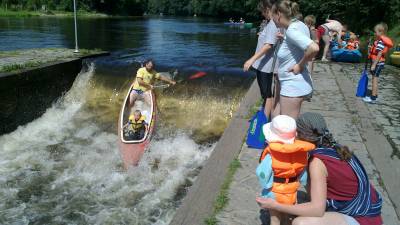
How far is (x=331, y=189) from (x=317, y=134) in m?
0.40

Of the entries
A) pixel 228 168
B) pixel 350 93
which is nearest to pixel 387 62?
pixel 350 93

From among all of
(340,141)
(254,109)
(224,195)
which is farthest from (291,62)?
(254,109)

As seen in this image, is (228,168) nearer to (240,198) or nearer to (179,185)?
(240,198)

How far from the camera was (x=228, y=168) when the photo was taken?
499 centimetres

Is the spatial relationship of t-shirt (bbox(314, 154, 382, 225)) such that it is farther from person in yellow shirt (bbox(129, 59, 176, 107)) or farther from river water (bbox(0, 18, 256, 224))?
person in yellow shirt (bbox(129, 59, 176, 107))

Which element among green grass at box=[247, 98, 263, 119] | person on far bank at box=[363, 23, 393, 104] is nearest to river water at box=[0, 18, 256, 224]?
green grass at box=[247, 98, 263, 119]

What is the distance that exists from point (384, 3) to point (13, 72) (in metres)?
20.8

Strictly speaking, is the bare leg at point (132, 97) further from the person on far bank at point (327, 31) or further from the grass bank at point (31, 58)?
the person on far bank at point (327, 31)

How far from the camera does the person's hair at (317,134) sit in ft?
9.01

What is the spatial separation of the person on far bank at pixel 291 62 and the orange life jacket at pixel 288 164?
1.46 m

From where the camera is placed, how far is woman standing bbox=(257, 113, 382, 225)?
8.77 ft

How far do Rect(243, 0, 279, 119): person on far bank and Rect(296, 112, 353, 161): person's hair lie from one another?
219cm

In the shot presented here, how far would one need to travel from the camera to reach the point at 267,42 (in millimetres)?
5137

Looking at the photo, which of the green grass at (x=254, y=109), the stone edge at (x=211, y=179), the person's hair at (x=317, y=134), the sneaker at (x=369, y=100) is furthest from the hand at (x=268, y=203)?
the sneaker at (x=369, y=100)
